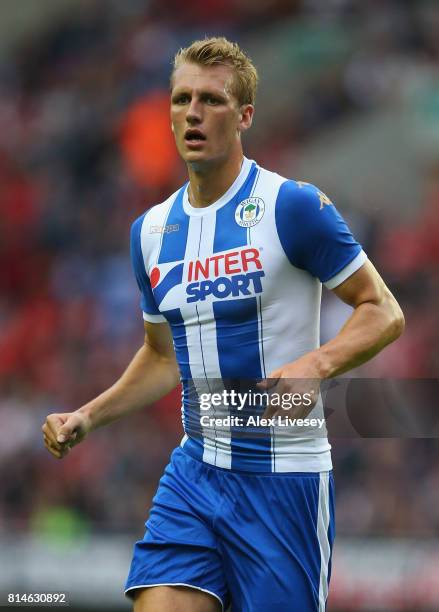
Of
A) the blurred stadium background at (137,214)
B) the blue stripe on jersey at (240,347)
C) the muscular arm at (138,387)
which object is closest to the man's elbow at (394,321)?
the blue stripe on jersey at (240,347)

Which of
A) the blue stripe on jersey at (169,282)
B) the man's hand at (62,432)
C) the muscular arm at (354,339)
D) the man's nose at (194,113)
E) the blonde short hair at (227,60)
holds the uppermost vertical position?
the blonde short hair at (227,60)

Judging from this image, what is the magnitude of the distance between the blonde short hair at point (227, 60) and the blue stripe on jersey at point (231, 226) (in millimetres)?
287

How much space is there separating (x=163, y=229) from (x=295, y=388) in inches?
47.1

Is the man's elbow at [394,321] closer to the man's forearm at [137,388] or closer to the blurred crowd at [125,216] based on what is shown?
the man's forearm at [137,388]

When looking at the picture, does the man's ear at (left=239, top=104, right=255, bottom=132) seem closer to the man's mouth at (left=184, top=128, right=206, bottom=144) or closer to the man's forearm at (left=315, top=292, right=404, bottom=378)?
the man's mouth at (left=184, top=128, right=206, bottom=144)

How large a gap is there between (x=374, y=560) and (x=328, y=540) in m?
4.09

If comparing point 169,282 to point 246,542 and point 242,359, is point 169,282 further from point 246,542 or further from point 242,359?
point 246,542

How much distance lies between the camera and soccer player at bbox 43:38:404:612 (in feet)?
13.9

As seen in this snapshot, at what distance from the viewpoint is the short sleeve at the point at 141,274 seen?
15.6 ft

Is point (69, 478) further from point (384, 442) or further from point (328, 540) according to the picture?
point (328, 540)

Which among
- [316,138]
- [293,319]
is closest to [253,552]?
[293,319]

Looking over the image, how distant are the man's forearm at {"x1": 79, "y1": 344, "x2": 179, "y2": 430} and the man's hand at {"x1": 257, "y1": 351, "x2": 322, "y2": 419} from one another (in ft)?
3.52

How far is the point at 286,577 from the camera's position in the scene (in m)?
4.25

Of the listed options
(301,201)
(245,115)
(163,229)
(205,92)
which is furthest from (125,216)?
(301,201)
